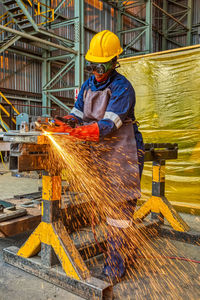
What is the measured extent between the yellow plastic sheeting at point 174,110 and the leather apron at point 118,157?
2.02 metres

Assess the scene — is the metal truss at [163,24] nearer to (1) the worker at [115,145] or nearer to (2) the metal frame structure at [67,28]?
(2) the metal frame structure at [67,28]

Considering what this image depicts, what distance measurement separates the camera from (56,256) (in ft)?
7.71

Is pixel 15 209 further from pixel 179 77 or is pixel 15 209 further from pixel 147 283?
pixel 179 77

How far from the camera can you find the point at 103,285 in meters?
2.01

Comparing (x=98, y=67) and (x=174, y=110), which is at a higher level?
(x=98, y=67)

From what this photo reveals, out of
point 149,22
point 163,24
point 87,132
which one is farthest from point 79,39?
point 163,24

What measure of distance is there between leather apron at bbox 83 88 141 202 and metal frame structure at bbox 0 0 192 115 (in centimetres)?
716

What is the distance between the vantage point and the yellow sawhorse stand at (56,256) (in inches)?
81.4

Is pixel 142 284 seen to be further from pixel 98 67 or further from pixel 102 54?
pixel 102 54

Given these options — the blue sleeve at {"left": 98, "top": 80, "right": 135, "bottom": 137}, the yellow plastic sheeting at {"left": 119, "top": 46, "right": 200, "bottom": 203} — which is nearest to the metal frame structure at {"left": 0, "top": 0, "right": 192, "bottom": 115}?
the yellow plastic sheeting at {"left": 119, "top": 46, "right": 200, "bottom": 203}

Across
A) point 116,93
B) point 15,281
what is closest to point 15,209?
point 15,281

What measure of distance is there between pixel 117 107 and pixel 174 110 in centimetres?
239

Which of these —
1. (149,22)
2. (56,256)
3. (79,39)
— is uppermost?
(149,22)

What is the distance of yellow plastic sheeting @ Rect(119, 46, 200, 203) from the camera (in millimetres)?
4219
